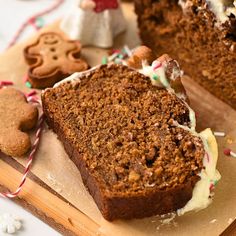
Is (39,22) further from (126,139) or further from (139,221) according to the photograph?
(139,221)

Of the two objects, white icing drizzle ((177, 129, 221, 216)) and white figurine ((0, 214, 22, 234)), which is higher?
white figurine ((0, 214, 22, 234))

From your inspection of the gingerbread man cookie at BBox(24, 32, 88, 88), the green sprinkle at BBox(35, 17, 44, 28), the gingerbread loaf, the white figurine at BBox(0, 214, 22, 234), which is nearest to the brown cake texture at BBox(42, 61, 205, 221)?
the gingerbread loaf

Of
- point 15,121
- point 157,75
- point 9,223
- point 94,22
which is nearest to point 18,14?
point 94,22

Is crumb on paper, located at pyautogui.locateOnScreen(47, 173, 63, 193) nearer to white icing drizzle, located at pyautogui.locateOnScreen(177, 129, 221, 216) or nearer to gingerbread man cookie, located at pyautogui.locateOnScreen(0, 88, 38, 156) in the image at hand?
gingerbread man cookie, located at pyautogui.locateOnScreen(0, 88, 38, 156)

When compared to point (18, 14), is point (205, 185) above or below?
below

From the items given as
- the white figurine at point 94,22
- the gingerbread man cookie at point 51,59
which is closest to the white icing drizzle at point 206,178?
the gingerbread man cookie at point 51,59
